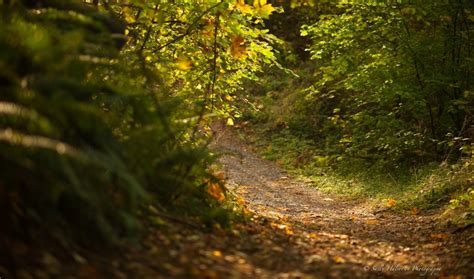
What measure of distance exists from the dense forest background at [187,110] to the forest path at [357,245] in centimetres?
52

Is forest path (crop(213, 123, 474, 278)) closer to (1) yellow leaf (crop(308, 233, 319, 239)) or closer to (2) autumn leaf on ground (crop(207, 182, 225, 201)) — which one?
(1) yellow leaf (crop(308, 233, 319, 239))

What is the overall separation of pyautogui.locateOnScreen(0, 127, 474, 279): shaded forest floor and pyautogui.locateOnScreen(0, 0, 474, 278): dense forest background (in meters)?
0.20

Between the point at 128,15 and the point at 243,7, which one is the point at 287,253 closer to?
the point at 243,7

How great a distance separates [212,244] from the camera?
3.97 m

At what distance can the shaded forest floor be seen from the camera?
3.01 metres

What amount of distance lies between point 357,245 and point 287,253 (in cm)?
124

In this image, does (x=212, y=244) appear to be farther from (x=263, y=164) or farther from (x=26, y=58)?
(x=263, y=164)

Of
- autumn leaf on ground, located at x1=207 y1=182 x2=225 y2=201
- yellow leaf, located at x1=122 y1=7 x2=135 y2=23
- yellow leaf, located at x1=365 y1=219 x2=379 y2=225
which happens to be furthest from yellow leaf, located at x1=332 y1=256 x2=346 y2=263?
yellow leaf, located at x1=122 y1=7 x2=135 y2=23

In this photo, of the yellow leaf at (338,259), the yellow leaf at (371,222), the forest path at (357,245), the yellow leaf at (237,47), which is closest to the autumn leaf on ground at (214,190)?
the forest path at (357,245)

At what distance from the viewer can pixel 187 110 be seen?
4.96 meters

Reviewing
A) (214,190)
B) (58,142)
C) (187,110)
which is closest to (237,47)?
(187,110)

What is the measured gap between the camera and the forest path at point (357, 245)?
4.14 m

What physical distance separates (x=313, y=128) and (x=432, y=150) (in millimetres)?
5570

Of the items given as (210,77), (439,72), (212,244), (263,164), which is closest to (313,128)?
(263,164)
